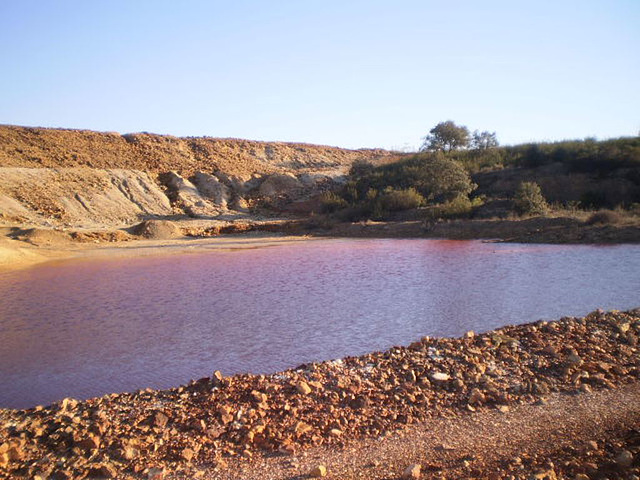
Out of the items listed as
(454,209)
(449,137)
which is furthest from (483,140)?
(454,209)

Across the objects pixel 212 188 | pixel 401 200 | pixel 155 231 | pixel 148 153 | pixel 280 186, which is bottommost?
pixel 155 231

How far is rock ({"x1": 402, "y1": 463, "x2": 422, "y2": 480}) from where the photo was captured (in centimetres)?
367

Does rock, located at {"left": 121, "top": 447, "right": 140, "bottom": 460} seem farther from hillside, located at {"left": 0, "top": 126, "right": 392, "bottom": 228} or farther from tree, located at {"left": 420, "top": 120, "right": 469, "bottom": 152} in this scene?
tree, located at {"left": 420, "top": 120, "right": 469, "bottom": 152}

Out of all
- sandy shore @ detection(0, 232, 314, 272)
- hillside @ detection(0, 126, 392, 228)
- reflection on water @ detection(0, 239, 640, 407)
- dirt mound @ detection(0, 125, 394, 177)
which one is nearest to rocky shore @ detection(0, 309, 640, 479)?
reflection on water @ detection(0, 239, 640, 407)

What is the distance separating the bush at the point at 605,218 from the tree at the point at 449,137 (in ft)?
78.3

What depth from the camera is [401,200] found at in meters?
29.5

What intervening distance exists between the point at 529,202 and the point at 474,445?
22.1m

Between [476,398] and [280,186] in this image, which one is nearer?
[476,398]

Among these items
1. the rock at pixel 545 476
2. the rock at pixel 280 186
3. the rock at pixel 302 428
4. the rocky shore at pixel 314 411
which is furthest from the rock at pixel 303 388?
the rock at pixel 280 186

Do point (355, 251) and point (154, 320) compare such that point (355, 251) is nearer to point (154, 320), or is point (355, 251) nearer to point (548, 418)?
point (154, 320)

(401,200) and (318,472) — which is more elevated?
(318,472)

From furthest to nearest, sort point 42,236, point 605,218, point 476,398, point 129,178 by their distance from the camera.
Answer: point 129,178
point 42,236
point 605,218
point 476,398

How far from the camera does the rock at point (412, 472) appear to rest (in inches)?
145

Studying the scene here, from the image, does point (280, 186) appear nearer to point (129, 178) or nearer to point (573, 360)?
point (129, 178)
